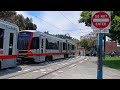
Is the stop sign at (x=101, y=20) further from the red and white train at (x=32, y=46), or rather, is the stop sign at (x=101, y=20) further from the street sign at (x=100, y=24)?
the red and white train at (x=32, y=46)

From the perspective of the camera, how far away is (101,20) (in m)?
10.8

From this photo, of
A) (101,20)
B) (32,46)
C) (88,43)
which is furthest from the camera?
(88,43)

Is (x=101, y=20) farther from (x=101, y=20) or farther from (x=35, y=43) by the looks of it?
(x=35, y=43)

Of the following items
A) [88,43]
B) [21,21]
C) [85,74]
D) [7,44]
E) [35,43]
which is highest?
[21,21]

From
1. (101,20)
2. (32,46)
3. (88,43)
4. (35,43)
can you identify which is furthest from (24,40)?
(88,43)

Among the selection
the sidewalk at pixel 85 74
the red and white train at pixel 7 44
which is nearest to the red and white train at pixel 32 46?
the sidewalk at pixel 85 74

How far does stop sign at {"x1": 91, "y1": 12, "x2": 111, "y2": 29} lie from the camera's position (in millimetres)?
10297

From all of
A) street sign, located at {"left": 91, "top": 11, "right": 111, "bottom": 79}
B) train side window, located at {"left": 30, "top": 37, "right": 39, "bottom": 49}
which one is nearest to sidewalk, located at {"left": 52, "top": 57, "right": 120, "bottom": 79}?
train side window, located at {"left": 30, "top": 37, "right": 39, "bottom": 49}

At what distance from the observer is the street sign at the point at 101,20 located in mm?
10289

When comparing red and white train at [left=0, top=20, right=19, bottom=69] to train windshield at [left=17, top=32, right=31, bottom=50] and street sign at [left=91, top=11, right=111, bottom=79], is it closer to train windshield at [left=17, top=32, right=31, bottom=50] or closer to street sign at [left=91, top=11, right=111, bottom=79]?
train windshield at [left=17, top=32, right=31, bottom=50]

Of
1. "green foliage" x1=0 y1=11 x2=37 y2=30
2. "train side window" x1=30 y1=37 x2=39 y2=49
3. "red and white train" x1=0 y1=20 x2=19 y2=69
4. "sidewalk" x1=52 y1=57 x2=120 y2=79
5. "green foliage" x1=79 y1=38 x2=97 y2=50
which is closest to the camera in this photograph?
"sidewalk" x1=52 y1=57 x2=120 y2=79

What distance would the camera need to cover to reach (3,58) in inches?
792

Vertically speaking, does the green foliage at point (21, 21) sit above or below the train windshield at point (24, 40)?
above
